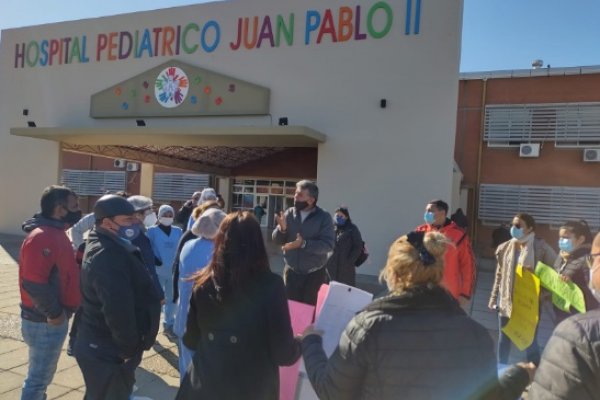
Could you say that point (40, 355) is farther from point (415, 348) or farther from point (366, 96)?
point (366, 96)

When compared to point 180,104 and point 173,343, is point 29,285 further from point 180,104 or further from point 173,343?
point 180,104

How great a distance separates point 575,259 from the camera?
3.95m

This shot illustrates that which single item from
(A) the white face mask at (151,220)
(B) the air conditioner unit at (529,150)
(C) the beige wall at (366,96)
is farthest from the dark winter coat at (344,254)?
(B) the air conditioner unit at (529,150)

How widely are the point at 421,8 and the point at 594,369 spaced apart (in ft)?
34.5

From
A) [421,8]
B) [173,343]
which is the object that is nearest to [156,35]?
[421,8]

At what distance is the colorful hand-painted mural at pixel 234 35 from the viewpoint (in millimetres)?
10758

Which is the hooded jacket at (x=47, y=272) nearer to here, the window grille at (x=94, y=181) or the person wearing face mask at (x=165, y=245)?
the person wearing face mask at (x=165, y=245)

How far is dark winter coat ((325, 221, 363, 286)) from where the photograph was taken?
615 centimetres

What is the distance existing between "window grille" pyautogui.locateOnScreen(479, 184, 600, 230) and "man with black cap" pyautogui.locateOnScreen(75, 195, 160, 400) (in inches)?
627

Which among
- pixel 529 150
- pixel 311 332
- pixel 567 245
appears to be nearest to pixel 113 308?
pixel 311 332

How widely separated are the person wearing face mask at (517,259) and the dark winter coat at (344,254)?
1.95 m

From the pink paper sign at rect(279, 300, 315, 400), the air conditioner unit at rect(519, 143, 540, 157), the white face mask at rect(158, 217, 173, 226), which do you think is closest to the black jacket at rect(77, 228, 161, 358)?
the pink paper sign at rect(279, 300, 315, 400)

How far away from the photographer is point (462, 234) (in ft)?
14.8

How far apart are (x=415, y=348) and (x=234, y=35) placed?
12.1 meters
